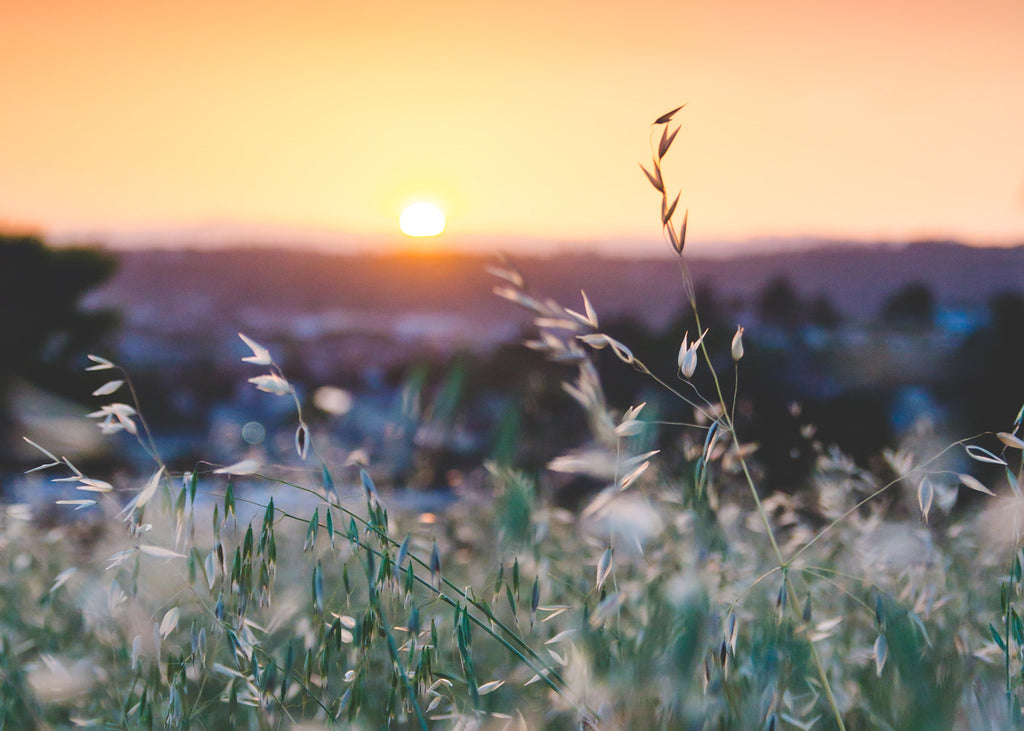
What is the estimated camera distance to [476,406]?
25.3ft

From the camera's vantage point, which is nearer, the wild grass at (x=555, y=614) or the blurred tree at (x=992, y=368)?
the wild grass at (x=555, y=614)

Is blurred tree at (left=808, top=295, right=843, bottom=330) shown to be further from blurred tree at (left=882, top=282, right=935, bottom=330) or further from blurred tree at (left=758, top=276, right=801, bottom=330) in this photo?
A: blurred tree at (left=882, top=282, right=935, bottom=330)

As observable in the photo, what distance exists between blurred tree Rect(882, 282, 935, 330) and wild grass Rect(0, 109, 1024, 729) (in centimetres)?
606

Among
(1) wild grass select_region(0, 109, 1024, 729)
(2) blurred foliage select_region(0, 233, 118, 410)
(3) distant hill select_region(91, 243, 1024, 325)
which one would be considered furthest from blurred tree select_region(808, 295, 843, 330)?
(2) blurred foliage select_region(0, 233, 118, 410)

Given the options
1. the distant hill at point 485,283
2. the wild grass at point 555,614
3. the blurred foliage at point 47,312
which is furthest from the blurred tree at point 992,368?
the blurred foliage at point 47,312

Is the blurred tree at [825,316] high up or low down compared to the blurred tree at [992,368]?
up

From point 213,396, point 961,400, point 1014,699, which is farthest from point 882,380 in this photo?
point 1014,699

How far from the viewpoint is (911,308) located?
24.7 feet

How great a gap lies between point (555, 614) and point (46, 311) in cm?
853

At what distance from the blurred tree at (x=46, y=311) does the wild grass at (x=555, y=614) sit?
21.9ft

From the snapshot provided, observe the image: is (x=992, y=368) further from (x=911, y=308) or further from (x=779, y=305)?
(x=779, y=305)

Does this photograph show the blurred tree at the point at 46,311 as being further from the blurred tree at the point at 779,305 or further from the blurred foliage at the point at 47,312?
the blurred tree at the point at 779,305

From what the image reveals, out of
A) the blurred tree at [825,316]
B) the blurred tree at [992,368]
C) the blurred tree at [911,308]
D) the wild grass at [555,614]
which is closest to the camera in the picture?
the wild grass at [555,614]

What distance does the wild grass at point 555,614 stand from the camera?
31.8 inches
